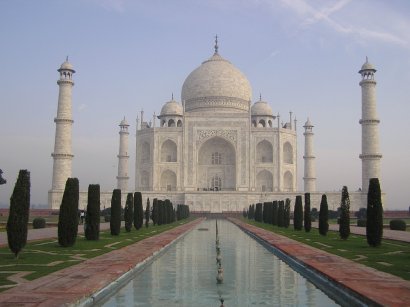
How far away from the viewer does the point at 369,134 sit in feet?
113

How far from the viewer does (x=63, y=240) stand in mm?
10148

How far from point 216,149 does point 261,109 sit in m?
5.91

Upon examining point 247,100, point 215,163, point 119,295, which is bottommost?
point 119,295

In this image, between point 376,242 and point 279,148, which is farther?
point 279,148

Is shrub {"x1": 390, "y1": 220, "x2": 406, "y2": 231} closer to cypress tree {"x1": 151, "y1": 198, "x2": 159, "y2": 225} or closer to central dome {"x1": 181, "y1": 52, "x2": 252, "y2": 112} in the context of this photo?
cypress tree {"x1": 151, "y1": 198, "x2": 159, "y2": 225}

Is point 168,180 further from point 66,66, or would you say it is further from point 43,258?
point 43,258

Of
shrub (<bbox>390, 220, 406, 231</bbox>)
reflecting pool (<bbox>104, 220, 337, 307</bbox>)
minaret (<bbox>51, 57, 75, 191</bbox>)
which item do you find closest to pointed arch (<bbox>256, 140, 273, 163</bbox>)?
minaret (<bbox>51, 57, 75, 191</bbox>)

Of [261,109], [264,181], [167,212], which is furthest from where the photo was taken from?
[261,109]

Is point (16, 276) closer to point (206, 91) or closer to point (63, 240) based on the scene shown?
point (63, 240)

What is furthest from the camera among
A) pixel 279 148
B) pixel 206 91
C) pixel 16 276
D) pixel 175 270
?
pixel 206 91

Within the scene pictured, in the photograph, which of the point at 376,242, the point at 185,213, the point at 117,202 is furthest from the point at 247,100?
the point at 376,242

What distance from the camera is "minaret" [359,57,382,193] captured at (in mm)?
34281

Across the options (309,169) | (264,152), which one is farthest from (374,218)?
(309,169)

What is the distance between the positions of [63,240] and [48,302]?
6.19m
